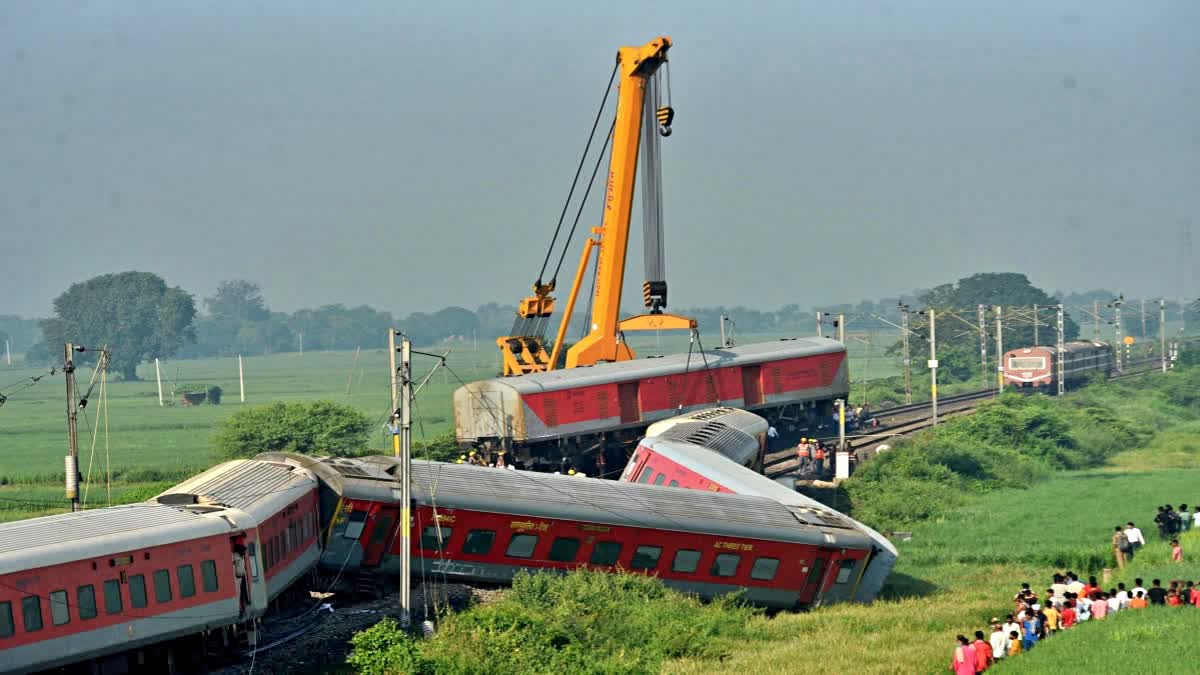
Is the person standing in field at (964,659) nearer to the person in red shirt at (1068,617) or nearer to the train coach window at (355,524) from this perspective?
the person in red shirt at (1068,617)

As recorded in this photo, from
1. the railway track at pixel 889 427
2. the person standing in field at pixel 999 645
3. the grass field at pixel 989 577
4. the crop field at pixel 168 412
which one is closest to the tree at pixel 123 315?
the crop field at pixel 168 412

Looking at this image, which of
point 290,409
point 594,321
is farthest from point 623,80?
point 290,409

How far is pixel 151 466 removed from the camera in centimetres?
6128

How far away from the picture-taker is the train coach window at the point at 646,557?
28.8 m

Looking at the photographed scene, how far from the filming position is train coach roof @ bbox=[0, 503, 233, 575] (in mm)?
20188

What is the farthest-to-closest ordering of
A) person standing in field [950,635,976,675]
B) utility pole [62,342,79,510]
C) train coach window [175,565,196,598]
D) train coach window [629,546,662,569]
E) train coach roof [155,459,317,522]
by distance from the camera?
1. utility pole [62,342,79,510]
2. train coach window [629,546,662,569]
3. train coach roof [155,459,317,522]
4. person standing in field [950,635,976,675]
5. train coach window [175,565,196,598]

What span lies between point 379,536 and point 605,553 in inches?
182

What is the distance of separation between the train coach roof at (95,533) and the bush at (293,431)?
33.9 metres

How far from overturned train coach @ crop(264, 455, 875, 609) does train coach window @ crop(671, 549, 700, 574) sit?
0.8 inches

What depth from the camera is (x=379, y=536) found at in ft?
89.1

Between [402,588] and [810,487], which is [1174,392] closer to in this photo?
[810,487]

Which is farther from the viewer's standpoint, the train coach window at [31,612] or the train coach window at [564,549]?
the train coach window at [564,549]

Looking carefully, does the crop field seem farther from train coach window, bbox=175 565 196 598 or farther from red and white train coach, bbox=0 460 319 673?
train coach window, bbox=175 565 196 598

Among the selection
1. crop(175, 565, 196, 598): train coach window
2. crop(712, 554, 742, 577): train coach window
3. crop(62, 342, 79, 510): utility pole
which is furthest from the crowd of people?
crop(62, 342, 79, 510): utility pole
